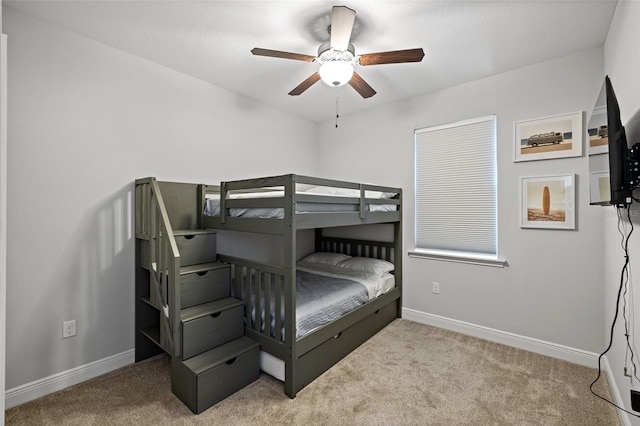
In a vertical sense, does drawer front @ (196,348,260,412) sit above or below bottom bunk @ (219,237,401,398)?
below

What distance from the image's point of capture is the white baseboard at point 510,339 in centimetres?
252

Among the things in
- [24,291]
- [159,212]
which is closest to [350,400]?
[159,212]

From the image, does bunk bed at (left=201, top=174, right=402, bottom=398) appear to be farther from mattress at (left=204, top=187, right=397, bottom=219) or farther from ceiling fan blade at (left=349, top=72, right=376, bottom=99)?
ceiling fan blade at (left=349, top=72, right=376, bottom=99)

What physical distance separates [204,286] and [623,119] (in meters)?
2.87

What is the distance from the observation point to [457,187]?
319 centimetres

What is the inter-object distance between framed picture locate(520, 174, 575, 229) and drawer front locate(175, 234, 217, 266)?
9.05 ft

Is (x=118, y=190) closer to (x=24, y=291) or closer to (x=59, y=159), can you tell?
(x=59, y=159)

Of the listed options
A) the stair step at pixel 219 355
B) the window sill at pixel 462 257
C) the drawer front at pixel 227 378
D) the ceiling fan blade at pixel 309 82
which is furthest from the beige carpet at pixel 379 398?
the ceiling fan blade at pixel 309 82

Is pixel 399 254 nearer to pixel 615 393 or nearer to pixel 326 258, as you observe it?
pixel 326 258

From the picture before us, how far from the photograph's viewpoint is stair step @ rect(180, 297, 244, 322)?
2.08 metres

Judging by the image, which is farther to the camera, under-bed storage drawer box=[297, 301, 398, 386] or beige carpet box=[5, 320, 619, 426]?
under-bed storage drawer box=[297, 301, 398, 386]

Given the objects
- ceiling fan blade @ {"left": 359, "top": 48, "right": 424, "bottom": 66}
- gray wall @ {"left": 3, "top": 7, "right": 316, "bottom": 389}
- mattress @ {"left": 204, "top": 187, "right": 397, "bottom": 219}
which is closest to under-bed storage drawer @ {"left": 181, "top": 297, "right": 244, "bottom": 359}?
mattress @ {"left": 204, "top": 187, "right": 397, "bottom": 219}

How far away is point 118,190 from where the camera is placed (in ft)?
8.05

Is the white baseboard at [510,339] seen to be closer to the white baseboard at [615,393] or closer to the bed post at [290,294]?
the white baseboard at [615,393]
